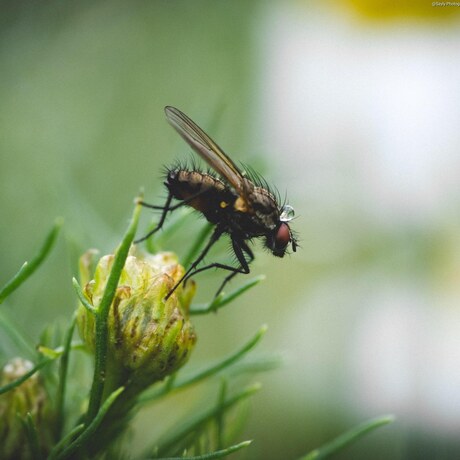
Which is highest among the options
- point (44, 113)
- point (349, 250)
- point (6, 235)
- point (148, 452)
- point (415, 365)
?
point (44, 113)

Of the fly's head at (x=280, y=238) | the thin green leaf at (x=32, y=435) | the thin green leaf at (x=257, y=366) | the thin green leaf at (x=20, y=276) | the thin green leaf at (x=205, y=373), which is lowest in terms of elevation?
the thin green leaf at (x=257, y=366)

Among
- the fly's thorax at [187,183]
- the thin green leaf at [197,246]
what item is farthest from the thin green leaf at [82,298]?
the fly's thorax at [187,183]

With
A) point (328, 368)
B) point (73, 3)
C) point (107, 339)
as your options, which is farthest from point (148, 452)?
point (73, 3)

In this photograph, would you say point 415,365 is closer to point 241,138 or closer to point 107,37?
point 241,138

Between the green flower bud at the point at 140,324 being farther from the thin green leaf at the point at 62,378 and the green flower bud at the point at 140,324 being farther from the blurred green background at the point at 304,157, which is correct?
the blurred green background at the point at 304,157

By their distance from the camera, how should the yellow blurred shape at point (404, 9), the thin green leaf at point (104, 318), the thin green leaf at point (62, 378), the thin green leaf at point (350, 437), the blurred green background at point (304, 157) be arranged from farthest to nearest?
the yellow blurred shape at point (404, 9), the blurred green background at point (304, 157), the thin green leaf at point (350, 437), the thin green leaf at point (62, 378), the thin green leaf at point (104, 318)

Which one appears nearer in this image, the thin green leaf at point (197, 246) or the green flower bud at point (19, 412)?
the green flower bud at point (19, 412)
